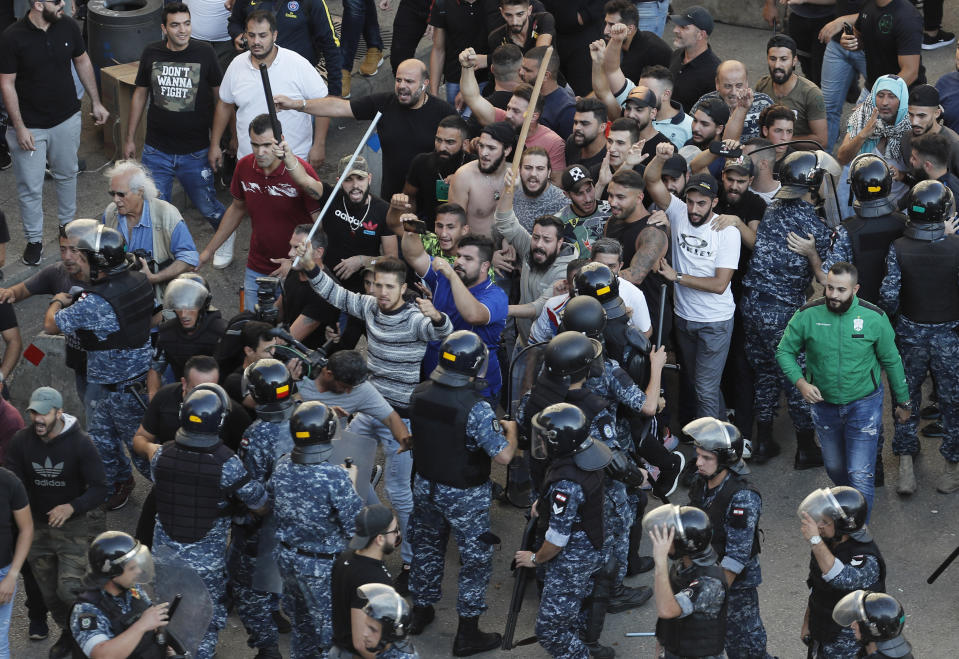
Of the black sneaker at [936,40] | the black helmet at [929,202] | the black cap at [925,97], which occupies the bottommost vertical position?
the black sneaker at [936,40]

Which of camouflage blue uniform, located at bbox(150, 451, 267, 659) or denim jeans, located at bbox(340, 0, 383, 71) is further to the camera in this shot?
denim jeans, located at bbox(340, 0, 383, 71)

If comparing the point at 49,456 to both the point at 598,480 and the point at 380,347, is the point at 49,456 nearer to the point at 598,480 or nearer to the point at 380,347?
the point at 380,347

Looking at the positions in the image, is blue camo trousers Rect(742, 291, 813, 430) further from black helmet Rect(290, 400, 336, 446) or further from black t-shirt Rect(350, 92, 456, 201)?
black helmet Rect(290, 400, 336, 446)

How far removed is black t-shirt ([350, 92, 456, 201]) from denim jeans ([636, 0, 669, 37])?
3295 millimetres

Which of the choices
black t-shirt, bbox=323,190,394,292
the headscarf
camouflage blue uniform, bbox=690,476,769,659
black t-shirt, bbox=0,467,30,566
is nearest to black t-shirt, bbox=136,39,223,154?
black t-shirt, bbox=323,190,394,292

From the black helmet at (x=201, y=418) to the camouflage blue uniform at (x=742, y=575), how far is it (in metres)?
2.48

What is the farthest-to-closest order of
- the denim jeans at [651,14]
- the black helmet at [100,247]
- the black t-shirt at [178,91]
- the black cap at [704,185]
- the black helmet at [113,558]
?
the denim jeans at [651,14] → the black t-shirt at [178,91] → the black cap at [704,185] → the black helmet at [100,247] → the black helmet at [113,558]

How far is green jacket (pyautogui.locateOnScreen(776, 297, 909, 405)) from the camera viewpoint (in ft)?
26.4

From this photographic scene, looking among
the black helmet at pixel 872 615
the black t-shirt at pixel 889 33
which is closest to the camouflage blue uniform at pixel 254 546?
the black helmet at pixel 872 615

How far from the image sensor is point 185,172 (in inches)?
424

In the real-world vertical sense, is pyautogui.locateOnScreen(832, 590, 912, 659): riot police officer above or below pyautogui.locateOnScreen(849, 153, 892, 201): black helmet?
below

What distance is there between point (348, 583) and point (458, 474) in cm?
123

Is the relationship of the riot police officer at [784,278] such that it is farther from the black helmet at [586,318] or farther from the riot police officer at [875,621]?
the riot police officer at [875,621]

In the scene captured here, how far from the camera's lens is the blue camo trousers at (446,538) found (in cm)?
738
